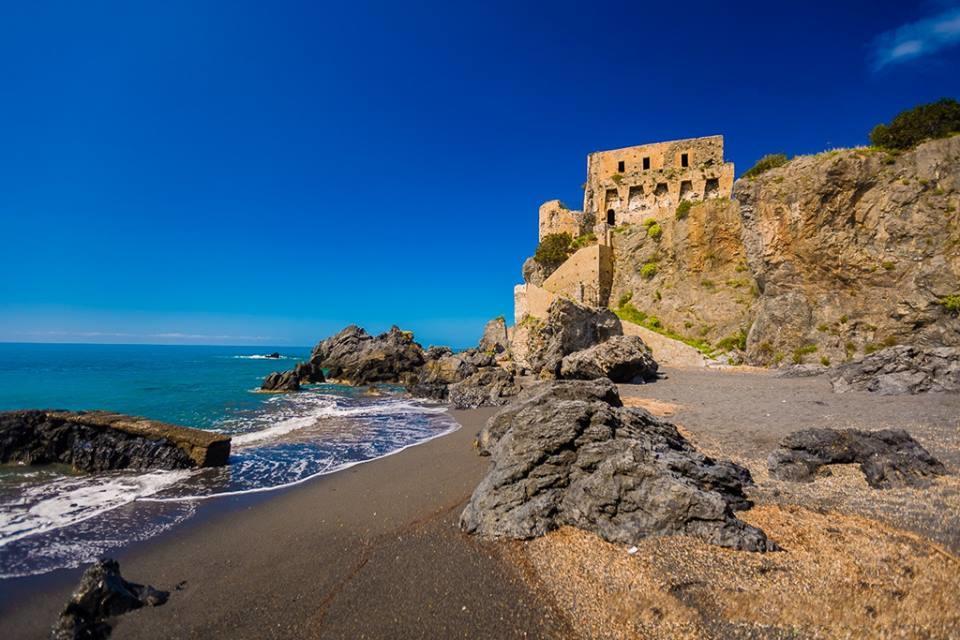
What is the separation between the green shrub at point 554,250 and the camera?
38844 mm

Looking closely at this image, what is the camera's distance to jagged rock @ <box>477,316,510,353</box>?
44.0 meters

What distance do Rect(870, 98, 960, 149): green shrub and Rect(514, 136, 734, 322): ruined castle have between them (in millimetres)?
13362

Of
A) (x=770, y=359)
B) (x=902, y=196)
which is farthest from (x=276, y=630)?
(x=902, y=196)

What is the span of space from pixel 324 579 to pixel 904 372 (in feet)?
56.3

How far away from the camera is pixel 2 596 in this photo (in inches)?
175

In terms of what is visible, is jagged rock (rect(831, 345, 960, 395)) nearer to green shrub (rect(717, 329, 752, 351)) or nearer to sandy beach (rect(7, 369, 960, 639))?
sandy beach (rect(7, 369, 960, 639))

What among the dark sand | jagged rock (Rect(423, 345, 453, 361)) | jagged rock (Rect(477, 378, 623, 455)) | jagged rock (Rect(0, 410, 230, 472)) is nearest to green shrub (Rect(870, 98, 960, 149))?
jagged rock (Rect(477, 378, 623, 455))

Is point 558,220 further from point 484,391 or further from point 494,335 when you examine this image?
point 484,391

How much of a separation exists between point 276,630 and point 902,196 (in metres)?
27.9

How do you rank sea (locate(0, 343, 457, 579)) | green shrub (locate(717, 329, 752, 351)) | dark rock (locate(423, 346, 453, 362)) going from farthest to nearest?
1. dark rock (locate(423, 346, 453, 362))
2. green shrub (locate(717, 329, 752, 351))
3. sea (locate(0, 343, 457, 579))

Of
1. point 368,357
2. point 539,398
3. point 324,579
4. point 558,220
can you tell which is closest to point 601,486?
point 324,579

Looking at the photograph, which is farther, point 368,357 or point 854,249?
point 368,357

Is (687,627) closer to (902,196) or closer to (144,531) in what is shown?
(144,531)

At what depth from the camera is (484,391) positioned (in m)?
19.2
